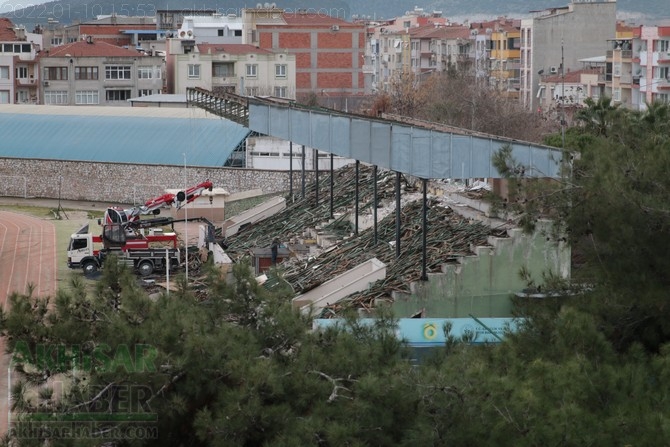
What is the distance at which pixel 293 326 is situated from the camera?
13680mm

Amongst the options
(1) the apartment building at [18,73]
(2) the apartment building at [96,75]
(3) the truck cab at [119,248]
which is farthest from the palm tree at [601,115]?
(1) the apartment building at [18,73]

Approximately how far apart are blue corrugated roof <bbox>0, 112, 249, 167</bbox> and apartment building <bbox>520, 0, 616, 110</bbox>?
31.0 m

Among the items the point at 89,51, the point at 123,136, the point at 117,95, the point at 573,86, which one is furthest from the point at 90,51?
the point at 573,86

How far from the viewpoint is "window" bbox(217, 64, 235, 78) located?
7650cm

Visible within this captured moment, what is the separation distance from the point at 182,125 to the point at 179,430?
1632 inches

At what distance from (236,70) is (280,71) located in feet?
8.66

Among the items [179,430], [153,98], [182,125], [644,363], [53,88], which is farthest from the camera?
[53,88]

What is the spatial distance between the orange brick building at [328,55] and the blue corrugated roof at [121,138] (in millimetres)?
31296

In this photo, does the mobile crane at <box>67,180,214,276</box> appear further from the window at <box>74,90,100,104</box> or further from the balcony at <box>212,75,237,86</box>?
the balcony at <box>212,75,237,86</box>

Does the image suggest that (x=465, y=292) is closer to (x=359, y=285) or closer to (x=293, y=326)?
(x=359, y=285)

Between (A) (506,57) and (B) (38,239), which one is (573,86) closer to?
(A) (506,57)

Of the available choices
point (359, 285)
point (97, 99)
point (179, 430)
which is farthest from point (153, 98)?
point (179, 430)

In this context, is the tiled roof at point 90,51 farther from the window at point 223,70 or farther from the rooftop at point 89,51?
the window at point 223,70

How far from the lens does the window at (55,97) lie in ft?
243
